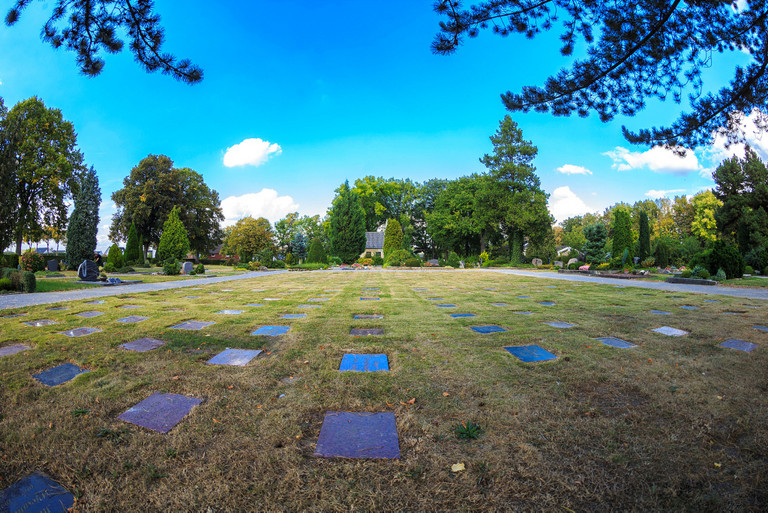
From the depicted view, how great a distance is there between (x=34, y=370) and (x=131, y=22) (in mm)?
3545

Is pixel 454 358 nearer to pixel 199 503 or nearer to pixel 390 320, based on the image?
pixel 390 320

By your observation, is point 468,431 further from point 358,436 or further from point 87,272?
point 87,272

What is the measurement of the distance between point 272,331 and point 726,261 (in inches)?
601

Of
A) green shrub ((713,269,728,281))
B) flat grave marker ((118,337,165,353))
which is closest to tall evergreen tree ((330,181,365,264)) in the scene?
green shrub ((713,269,728,281))

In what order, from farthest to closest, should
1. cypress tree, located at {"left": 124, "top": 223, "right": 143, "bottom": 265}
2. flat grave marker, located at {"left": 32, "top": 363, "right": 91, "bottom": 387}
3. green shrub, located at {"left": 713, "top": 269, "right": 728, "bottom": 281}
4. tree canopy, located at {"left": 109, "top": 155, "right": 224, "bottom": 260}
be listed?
1. tree canopy, located at {"left": 109, "top": 155, "right": 224, "bottom": 260}
2. cypress tree, located at {"left": 124, "top": 223, "right": 143, "bottom": 265}
3. green shrub, located at {"left": 713, "top": 269, "right": 728, "bottom": 281}
4. flat grave marker, located at {"left": 32, "top": 363, "right": 91, "bottom": 387}

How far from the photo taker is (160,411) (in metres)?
2.02

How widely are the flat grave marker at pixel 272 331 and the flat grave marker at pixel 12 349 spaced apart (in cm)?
217

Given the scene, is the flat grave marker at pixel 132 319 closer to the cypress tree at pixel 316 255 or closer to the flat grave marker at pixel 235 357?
the flat grave marker at pixel 235 357

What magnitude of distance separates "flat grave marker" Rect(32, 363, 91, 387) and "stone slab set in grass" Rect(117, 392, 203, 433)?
90cm

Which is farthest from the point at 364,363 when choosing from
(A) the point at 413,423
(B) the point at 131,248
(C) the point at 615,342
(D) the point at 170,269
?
(B) the point at 131,248

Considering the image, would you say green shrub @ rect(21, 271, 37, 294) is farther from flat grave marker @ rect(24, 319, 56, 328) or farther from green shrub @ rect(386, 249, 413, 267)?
green shrub @ rect(386, 249, 413, 267)

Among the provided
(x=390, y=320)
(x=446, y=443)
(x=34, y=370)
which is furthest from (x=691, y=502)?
(x=34, y=370)

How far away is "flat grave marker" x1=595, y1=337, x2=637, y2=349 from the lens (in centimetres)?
346

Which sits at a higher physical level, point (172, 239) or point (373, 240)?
point (373, 240)
